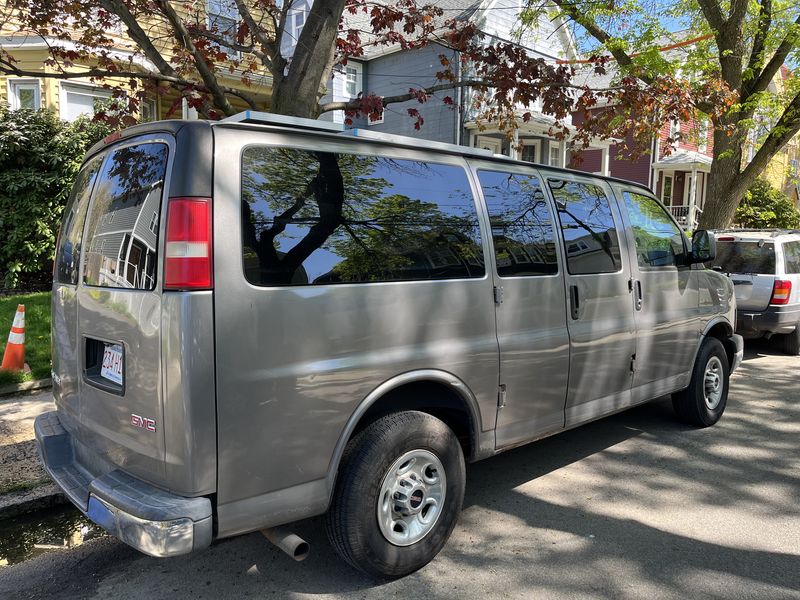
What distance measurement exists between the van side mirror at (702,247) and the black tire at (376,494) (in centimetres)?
307

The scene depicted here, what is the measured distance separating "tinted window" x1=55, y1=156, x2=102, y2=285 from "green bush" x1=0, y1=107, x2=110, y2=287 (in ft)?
26.0

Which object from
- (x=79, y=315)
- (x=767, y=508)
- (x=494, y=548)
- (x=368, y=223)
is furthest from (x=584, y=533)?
(x=79, y=315)

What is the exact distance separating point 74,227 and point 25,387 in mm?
3657

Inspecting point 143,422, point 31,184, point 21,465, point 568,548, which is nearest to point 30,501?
point 21,465

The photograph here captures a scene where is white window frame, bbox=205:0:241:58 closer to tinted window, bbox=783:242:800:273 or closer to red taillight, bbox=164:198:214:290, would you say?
red taillight, bbox=164:198:214:290

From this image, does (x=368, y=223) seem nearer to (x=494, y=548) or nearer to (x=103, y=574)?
(x=494, y=548)

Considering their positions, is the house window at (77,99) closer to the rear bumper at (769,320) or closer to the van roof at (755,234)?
the van roof at (755,234)

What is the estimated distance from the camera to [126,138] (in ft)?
9.73

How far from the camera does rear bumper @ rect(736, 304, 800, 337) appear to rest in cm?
827

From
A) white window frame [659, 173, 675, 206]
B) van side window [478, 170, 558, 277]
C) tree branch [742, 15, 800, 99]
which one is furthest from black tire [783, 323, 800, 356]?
white window frame [659, 173, 675, 206]

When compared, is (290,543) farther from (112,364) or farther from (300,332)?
(112,364)

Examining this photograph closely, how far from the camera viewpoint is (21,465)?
4441 millimetres

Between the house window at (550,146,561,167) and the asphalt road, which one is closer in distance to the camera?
the asphalt road

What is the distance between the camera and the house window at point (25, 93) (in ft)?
43.0
